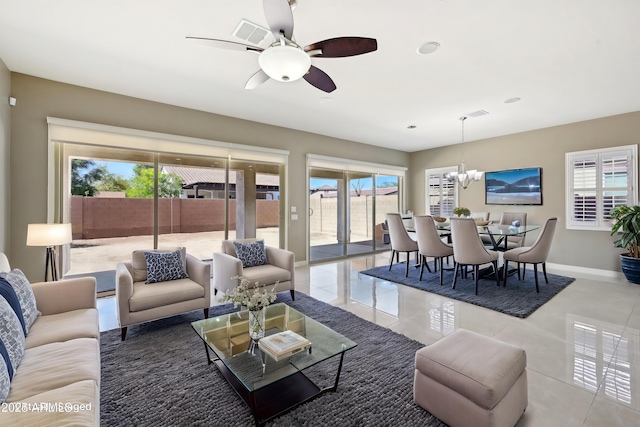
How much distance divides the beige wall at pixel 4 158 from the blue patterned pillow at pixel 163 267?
165 centimetres

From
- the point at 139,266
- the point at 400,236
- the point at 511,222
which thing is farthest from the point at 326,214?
the point at 139,266

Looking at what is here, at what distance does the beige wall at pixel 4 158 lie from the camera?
3.20 m

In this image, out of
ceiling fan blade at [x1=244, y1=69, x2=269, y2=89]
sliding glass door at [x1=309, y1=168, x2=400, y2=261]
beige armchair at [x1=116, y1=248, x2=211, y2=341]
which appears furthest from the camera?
sliding glass door at [x1=309, y1=168, x2=400, y2=261]

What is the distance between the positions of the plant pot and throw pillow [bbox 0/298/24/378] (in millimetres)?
7268

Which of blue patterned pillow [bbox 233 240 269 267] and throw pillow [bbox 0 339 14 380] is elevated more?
blue patterned pillow [bbox 233 240 269 267]

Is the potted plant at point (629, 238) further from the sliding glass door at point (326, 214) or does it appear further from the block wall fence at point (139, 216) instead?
the block wall fence at point (139, 216)

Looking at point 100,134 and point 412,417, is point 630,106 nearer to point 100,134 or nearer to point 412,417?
point 412,417

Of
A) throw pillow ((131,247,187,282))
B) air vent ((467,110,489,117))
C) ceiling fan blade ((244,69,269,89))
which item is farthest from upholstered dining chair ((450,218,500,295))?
throw pillow ((131,247,187,282))

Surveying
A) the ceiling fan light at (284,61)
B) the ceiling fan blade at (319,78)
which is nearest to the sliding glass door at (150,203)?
the ceiling fan blade at (319,78)

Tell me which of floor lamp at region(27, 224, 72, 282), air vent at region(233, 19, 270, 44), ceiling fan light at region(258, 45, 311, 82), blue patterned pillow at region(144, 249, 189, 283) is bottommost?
blue patterned pillow at region(144, 249, 189, 283)

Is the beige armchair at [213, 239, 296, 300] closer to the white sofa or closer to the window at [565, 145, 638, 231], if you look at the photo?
the white sofa

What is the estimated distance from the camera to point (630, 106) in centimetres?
466

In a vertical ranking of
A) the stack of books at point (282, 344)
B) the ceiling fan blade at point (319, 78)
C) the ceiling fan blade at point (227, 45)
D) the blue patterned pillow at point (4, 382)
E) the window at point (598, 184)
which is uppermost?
the ceiling fan blade at point (227, 45)

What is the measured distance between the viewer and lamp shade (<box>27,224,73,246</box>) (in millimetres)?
2967
